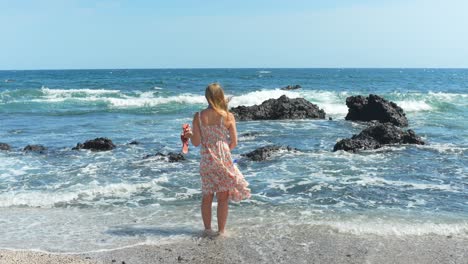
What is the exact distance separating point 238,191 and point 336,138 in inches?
377

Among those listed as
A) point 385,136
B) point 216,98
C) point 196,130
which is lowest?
point 385,136

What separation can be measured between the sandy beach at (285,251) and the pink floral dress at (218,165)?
1.90ft

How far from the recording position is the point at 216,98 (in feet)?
18.4

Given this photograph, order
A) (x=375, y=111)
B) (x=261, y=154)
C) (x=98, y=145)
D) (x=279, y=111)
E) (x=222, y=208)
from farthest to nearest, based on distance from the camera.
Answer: (x=279, y=111)
(x=375, y=111)
(x=98, y=145)
(x=261, y=154)
(x=222, y=208)

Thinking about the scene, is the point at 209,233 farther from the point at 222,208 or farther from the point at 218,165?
the point at 218,165

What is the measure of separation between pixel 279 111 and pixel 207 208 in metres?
15.3

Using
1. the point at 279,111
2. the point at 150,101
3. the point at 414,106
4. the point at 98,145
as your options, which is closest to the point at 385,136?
the point at 98,145

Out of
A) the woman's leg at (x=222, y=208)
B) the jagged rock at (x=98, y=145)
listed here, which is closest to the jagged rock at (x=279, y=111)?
the jagged rock at (x=98, y=145)

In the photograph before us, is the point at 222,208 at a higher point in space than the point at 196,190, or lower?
higher

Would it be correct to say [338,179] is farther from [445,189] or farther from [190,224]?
[190,224]

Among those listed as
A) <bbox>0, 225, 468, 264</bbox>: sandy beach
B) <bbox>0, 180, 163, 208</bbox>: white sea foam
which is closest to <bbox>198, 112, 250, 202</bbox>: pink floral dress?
<bbox>0, 225, 468, 264</bbox>: sandy beach

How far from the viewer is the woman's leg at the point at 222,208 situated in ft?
19.5

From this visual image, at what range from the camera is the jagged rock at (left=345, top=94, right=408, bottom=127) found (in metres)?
19.4

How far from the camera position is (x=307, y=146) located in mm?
13469
